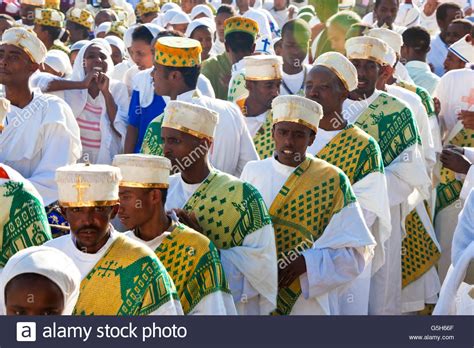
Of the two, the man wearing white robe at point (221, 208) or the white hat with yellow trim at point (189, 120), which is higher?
the white hat with yellow trim at point (189, 120)

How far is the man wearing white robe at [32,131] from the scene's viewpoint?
295 inches

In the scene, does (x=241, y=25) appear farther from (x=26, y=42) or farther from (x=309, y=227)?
(x=309, y=227)

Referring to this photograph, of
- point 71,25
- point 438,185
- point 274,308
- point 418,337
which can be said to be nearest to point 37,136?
point 274,308

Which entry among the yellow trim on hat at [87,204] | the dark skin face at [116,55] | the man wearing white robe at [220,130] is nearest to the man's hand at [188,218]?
the yellow trim on hat at [87,204]

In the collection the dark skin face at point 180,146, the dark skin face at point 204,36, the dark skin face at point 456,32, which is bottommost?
the dark skin face at point 204,36

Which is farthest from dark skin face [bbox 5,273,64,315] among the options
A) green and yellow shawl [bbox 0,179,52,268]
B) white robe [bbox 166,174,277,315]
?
white robe [bbox 166,174,277,315]

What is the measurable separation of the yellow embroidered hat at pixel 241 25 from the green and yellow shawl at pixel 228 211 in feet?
15.0

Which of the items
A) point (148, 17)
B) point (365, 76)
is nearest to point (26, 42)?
point (365, 76)

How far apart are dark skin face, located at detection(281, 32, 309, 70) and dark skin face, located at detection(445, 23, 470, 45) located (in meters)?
2.96

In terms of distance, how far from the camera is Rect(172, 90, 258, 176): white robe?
25.5ft

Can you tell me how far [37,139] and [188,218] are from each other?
65.8 inches

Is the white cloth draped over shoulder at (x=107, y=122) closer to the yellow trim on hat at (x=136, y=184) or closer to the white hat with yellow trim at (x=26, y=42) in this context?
the white hat with yellow trim at (x=26, y=42)

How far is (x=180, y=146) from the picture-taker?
6.41 m

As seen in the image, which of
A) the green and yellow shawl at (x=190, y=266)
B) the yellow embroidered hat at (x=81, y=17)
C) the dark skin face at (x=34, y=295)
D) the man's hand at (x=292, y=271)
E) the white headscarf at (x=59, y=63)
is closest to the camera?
the dark skin face at (x=34, y=295)
